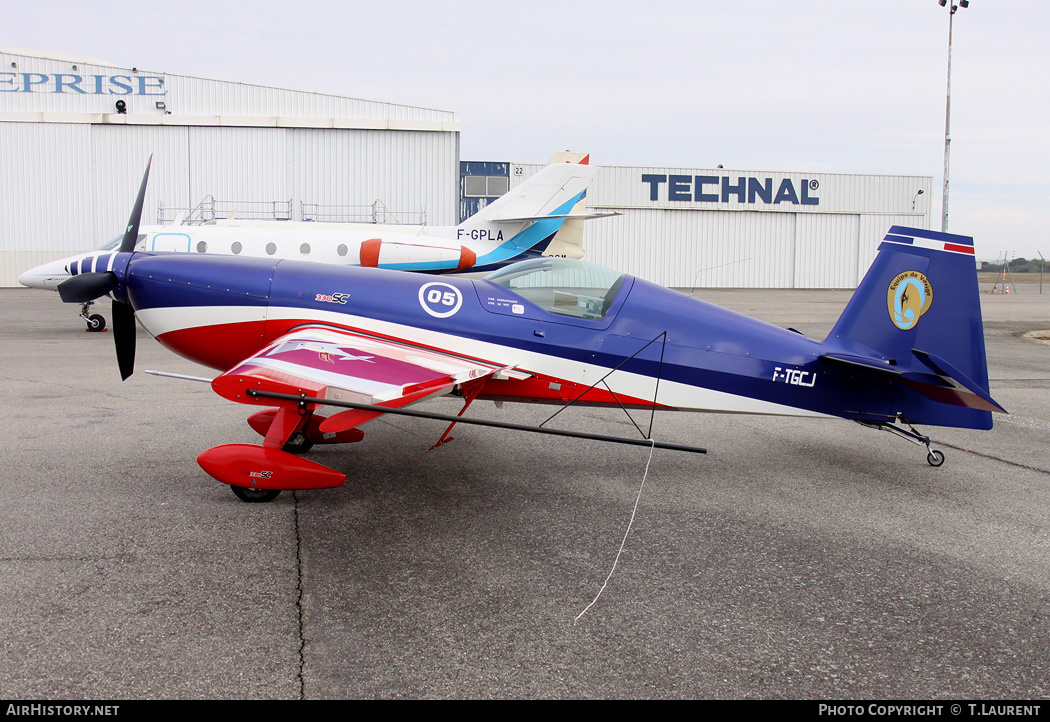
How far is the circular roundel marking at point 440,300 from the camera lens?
19.3 ft

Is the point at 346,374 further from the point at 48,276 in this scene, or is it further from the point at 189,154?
the point at 189,154

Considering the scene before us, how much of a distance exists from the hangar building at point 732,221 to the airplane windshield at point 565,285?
34.7m

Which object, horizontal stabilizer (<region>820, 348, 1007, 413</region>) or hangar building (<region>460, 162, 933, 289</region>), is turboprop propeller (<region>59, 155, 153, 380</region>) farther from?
hangar building (<region>460, 162, 933, 289</region>)

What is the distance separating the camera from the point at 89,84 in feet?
104

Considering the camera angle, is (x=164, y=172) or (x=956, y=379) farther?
(x=164, y=172)

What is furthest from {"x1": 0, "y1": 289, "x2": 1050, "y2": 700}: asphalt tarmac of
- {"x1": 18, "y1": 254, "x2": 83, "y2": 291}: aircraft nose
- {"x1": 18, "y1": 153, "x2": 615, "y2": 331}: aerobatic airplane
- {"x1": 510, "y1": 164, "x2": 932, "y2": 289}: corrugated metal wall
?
{"x1": 510, "y1": 164, "x2": 932, "y2": 289}: corrugated metal wall

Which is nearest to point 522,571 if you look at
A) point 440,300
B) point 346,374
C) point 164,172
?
point 346,374

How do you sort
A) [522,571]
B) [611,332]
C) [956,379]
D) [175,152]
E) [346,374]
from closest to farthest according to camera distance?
[522,571] → [346,374] → [956,379] → [611,332] → [175,152]

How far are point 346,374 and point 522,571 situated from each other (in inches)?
67.7

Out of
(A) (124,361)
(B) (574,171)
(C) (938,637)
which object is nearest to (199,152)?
(B) (574,171)

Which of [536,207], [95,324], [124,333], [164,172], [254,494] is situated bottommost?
[254,494]

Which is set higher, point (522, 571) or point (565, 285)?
point (565, 285)

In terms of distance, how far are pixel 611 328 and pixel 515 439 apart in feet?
6.13

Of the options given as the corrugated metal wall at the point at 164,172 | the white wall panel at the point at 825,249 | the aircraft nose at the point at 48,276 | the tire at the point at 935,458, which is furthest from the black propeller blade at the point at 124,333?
the white wall panel at the point at 825,249
